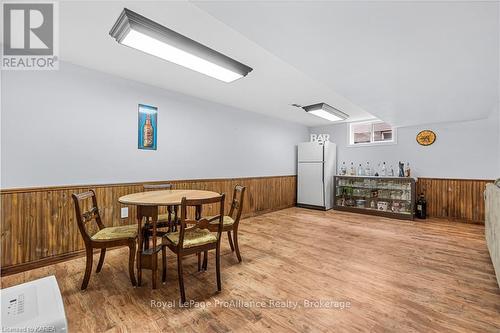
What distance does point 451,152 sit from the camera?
482cm

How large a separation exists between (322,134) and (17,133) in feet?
20.5

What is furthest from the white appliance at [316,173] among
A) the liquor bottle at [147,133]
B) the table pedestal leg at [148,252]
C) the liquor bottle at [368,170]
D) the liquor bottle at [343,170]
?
the table pedestal leg at [148,252]

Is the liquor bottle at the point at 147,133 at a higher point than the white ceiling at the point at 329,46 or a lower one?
lower

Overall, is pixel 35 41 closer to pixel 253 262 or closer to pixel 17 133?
pixel 17 133

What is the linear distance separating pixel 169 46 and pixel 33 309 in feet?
6.96

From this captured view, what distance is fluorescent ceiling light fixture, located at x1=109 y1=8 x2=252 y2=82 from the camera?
1.84m

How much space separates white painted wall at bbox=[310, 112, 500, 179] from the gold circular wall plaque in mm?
70

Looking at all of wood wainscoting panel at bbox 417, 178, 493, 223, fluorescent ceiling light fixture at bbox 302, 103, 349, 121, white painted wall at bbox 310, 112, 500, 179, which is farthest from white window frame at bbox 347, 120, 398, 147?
fluorescent ceiling light fixture at bbox 302, 103, 349, 121

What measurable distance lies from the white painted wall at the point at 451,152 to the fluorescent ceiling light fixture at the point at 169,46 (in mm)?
4518

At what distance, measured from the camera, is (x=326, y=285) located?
7.14ft

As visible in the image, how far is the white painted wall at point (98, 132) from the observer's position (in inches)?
96.2

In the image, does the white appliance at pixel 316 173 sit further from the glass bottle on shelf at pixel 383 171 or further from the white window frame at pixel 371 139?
the glass bottle on shelf at pixel 383 171

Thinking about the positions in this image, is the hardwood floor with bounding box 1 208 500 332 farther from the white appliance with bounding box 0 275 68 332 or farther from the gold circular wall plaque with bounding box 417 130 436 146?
the gold circular wall plaque with bounding box 417 130 436 146

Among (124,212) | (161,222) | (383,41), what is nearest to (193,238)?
(161,222)
